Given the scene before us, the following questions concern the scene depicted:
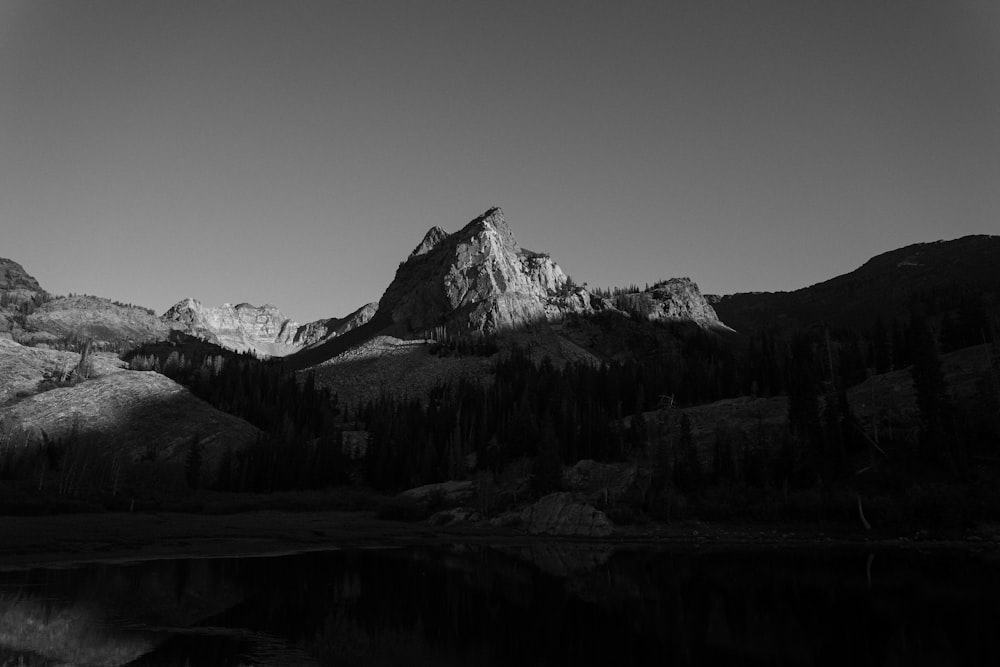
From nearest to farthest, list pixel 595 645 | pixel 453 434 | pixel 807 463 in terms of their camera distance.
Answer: pixel 595 645 < pixel 807 463 < pixel 453 434

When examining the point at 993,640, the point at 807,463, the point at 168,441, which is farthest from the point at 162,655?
the point at 168,441

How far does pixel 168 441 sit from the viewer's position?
494 ft

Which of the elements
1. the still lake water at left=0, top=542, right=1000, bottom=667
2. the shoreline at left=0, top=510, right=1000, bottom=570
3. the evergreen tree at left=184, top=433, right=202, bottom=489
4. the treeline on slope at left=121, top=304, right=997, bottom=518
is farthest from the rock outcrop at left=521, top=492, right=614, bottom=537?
the evergreen tree at left=184, top=433, right=202, bottom=489

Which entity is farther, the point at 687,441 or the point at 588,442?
the point at 588,442

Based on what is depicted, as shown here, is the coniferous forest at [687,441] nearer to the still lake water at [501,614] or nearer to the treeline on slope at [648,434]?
the treeline on slope at [648,434]

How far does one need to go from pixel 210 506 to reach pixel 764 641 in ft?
301

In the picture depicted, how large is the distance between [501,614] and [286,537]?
4935 cm

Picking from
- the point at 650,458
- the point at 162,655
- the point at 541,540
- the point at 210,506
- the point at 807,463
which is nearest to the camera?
the point at 162,655

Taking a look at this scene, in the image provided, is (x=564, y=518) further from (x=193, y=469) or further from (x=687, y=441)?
(x=193, y=469)

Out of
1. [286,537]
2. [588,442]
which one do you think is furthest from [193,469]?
[588,442]

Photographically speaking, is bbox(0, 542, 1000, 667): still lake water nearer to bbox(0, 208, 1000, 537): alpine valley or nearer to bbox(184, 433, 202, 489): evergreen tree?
bbox(0, 208, 1000, 537): alpine valley

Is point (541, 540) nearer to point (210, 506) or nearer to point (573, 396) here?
point (210, 506)

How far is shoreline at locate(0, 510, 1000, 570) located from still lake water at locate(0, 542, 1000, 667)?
8.59 meters

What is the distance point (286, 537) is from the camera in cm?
7212
